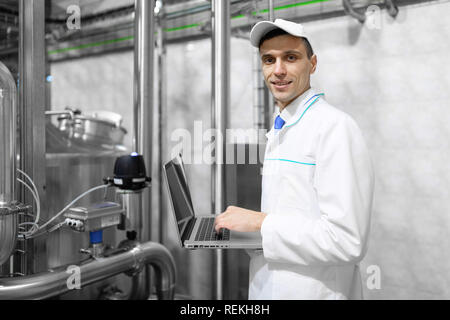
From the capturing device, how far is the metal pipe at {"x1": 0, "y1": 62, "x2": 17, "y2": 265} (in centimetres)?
109


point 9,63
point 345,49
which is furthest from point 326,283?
point 345,49

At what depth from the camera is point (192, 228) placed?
1.00m

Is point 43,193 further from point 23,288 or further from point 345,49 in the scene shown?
point 345,49

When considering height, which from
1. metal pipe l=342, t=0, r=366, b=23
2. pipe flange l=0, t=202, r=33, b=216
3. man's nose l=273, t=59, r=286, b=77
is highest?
metal pipe l=342, t=0, r=366, b=23

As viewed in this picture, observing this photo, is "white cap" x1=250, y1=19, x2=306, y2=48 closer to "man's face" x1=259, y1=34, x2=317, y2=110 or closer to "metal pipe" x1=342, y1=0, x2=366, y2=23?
"man's face" x1=259, y1=34, x2=317, y2=110

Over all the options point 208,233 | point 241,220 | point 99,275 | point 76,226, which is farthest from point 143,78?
point 241,220

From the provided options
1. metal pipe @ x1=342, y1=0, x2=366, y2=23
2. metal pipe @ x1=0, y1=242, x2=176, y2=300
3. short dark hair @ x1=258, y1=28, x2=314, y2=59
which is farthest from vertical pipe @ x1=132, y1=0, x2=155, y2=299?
short dark hair @ x1=258, y1=28, x2=314, y2=59

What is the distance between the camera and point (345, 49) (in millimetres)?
1939

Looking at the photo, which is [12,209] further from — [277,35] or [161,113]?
[161,113]

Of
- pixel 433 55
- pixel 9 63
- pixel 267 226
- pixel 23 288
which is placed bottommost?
pixel 23 288

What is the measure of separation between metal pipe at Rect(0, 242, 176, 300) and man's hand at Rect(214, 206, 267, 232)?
28.2 inches

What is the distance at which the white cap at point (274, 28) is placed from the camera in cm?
73

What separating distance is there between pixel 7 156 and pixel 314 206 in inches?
35.3
